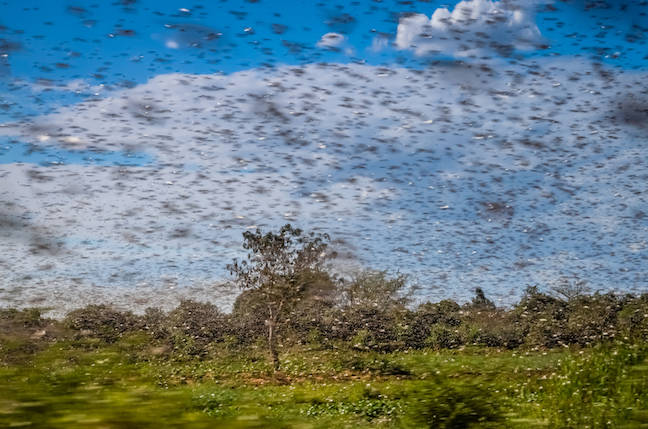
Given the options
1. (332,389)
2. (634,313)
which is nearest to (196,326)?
(332,389)

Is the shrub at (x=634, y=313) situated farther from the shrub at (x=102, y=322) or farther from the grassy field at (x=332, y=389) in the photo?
the shrub at (x=102, y=322)

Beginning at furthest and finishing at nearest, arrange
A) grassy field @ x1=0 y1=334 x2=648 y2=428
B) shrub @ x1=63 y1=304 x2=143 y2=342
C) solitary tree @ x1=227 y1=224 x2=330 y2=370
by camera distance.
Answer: shrub @ x1=63 y1=304 x2=143 y2=342 < solitary tree @ x1=227 y1=224 x2=330 y2=370 < grassy field @ x1=0 y1=334 x2=648 y2=428

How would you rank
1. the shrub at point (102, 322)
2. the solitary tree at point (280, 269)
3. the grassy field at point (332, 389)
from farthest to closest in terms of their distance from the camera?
the shrub at point (102, 322)
the solitary tree at point (280, 269)
the grassy field at point (332, 389)

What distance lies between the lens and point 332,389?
55.9 feet

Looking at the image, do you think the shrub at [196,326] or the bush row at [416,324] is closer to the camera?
the bush row at [416,324]

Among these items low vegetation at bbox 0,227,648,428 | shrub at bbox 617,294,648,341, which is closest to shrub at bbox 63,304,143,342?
low vegetation at bbox 0,227,648,428

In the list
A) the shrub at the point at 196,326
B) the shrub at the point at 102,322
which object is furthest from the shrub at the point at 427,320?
the shrub at the point at 102,322

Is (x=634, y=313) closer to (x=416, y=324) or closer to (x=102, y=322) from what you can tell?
(x=416, y=324)

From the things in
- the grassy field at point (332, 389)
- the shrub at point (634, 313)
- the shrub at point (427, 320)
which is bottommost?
the shrub at point (634, 313)

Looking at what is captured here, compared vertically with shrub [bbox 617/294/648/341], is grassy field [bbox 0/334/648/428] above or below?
above

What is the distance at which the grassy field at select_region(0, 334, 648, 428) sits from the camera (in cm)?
301

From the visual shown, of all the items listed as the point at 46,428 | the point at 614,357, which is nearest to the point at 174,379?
the point at 614,357

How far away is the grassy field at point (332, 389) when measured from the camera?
9.87ft

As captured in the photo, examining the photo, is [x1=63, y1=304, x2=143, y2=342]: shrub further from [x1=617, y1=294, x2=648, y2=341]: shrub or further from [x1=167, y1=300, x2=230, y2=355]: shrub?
[x1=617, y1=294, x2=648, y2=341]: shrub
